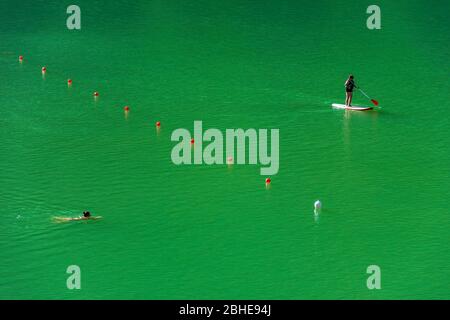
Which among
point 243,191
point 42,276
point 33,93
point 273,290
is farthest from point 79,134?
point 273,290

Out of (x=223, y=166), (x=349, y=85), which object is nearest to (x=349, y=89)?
(x=349, y=85)

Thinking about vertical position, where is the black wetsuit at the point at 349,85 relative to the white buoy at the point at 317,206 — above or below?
above

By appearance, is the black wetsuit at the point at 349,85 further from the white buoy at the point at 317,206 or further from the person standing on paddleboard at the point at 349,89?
the white buoy at the point at 317,206

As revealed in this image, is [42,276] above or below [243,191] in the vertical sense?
below

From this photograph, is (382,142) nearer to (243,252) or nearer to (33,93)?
(243,252)

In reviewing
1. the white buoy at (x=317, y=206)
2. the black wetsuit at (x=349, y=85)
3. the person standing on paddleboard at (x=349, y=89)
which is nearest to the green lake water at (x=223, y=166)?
the white buoy at (x=317, y=206)

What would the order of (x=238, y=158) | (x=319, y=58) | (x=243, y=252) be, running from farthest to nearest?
1. (x=319, y=58)
2. (x=238, y=158)
3. (x=243, y=252)

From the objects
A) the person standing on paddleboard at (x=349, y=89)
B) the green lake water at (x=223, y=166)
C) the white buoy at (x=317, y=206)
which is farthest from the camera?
the person standing on paddleboard at (x=349, y=89)

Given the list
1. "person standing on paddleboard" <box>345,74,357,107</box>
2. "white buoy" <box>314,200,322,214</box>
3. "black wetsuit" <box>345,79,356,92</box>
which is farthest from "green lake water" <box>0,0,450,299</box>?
"black wetsuit" <box>345,79,356,92</box>
